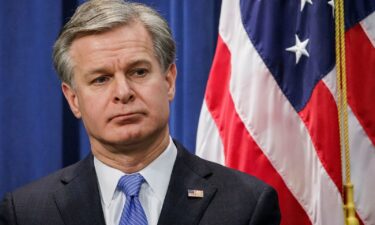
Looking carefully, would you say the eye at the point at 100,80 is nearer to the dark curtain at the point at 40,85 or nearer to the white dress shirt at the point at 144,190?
the white dress shirt at the point at 144,190

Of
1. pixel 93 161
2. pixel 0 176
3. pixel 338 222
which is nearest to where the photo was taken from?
pixel 93 161

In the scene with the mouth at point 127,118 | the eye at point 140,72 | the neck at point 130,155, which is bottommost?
the neck at point 130,155

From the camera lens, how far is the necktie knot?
168cm

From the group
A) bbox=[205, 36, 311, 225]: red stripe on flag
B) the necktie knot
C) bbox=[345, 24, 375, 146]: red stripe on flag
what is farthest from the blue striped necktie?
bbox=[345, 24, 375, 146]: red stripe on flag

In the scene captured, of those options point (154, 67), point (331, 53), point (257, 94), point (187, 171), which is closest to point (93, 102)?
point (154, 67)

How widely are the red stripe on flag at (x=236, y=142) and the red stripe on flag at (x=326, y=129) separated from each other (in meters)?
0.16

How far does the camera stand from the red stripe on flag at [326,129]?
2.07 m

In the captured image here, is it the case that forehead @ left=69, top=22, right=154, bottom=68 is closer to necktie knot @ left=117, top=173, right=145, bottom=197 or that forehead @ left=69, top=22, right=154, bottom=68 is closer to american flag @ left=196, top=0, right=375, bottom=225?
necktie knot @ left=117, top=173, right=145, bottom=197

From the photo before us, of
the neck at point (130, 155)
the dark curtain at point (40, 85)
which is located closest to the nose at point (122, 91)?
the neck at point (130, 155)

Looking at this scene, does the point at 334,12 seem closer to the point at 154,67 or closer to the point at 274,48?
the point at 274,48

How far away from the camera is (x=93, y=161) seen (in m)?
1.80

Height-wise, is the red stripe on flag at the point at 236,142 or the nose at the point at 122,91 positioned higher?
the nose at the point at 122,91

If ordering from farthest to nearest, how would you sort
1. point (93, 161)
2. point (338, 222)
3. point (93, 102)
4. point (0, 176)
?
point (0, 176) → point (338, 222) → point (93, 161) → point (93, 102)

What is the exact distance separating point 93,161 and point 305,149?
2.36 feet
